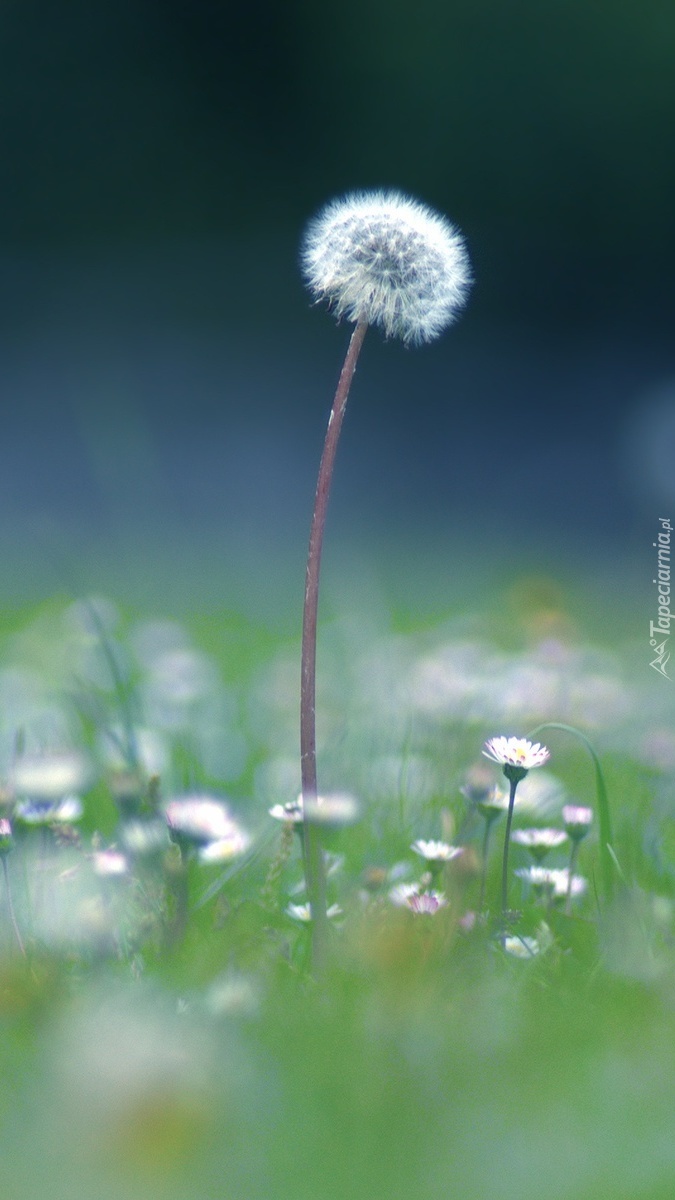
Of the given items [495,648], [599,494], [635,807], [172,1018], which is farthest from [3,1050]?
[599,494]

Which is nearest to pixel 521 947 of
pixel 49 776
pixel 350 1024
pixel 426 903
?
pixel 426 903

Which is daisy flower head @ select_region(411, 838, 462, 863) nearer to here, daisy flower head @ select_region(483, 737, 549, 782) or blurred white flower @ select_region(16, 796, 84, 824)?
daisy flower head @ select_region(483, 737, 549, 782)

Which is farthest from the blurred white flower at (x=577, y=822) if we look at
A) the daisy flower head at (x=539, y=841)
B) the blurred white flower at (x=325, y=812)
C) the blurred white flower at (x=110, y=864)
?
the blurred white flower at (x=110, y=864)

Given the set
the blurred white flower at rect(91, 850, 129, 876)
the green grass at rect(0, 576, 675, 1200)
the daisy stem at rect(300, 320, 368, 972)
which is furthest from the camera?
the blurred white flower at rect(91, 850, 129, 876)

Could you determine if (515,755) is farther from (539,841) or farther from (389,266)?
(389,266)

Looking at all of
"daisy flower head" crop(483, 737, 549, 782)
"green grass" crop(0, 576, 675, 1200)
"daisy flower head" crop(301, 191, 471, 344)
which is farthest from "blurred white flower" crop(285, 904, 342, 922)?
"daisy flower head" crop(301, 191, 471, 344)

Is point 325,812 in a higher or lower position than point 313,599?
lower

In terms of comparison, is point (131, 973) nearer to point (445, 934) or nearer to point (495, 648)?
point (445, 934)
